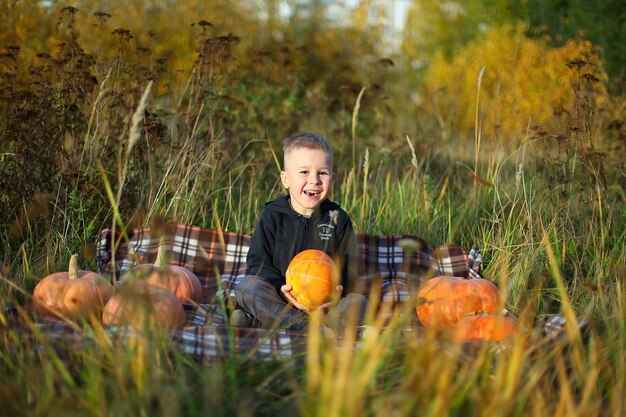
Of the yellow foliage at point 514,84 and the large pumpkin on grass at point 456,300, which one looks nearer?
the large pumpkin on grass at point 456,300

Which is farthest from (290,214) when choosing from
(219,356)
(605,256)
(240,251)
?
(605,256)

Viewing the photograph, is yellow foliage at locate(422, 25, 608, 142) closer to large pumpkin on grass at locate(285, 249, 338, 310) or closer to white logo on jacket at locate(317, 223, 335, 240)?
white logo on jacket at locate(317, 223, 335, 240)

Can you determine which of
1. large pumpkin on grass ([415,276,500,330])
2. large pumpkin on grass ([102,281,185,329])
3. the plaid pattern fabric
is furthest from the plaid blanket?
large pumpkin on grass ([102,281,185,329])

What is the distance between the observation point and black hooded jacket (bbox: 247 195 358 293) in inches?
163

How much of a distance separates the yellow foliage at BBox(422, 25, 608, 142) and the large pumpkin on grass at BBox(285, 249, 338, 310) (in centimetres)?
249

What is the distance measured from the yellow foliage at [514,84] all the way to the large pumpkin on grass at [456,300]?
→ 2211 millimetres

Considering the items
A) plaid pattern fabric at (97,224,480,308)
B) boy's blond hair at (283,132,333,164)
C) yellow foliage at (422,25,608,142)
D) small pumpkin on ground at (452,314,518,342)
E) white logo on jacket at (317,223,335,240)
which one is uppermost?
yellow foliage at (422,25,608,142)

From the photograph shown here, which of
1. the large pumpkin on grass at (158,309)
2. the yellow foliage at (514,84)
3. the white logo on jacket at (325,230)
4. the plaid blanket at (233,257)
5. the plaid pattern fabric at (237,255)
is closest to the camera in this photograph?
the large pumpkin on grass at (158,309)

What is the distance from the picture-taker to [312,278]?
12.2ft

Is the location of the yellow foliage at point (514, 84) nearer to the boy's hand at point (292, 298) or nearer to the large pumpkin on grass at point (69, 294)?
the boy's hand at point (292, 298)

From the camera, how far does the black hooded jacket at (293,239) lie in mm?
4152

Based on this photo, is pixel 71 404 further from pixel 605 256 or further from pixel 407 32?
pixel 407 32

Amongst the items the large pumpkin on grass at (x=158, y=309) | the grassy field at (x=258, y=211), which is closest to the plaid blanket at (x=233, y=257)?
the grassy field at (x=258, y=211)

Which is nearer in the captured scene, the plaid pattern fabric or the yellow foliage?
the plaid pattern fabric
